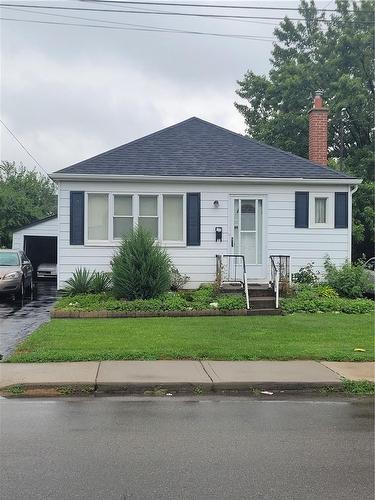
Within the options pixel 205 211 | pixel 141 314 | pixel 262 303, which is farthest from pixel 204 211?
pixel 141 314

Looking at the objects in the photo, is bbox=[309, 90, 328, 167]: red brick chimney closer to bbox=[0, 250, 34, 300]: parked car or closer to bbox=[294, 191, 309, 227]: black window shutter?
bbox=[294, 191, 309, 227]: black window shutter

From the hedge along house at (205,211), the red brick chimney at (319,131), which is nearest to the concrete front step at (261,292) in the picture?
the hedge along house at (205,211)

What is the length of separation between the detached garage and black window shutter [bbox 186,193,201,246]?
1336 centimetres

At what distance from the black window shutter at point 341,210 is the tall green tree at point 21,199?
23.4 meters

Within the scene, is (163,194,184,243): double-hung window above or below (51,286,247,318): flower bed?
above

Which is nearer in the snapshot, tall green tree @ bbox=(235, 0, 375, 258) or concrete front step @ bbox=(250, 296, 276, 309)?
concrete front step @ bbox=(250, 296, 276, 309)

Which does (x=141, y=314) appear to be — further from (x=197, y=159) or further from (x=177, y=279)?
(x=197, y=159)

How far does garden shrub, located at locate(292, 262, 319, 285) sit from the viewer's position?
16359 mm

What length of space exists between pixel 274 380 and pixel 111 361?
101 inches

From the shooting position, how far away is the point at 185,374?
7695 mm

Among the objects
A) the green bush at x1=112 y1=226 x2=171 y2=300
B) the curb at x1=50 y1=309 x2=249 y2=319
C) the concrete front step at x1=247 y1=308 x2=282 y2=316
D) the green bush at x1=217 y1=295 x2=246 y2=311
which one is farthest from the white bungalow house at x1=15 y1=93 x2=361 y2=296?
the curb at x1=50 y1=309 x2=249 y2=319

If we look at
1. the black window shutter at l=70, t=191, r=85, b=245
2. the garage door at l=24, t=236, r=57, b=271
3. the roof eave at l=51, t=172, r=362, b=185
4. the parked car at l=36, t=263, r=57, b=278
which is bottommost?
the parked car at l=36, t=263, r=57, b=278

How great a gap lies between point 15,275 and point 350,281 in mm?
9988

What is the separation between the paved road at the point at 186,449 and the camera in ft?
13.6
